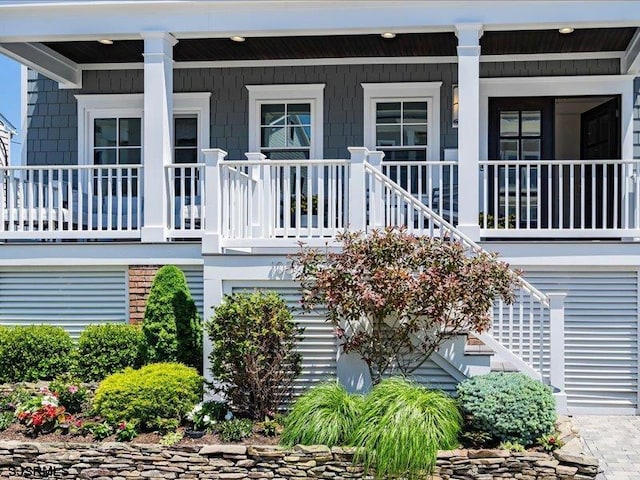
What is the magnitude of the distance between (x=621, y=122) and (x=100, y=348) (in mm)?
7480

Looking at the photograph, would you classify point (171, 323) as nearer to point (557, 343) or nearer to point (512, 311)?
point (512, 311)

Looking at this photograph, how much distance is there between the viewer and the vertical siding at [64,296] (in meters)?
8.73

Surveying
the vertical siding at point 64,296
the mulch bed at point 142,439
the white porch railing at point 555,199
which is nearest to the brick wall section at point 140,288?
the vertical siding at point 64,296

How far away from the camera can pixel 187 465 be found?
6.19 meters

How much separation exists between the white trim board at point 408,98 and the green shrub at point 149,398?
196 inches

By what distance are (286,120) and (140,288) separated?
3.67 m

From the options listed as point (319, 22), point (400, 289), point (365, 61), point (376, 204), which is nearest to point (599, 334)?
point (376, 204)

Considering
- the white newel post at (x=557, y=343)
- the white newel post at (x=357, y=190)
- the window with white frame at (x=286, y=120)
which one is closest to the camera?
the white newel post at (x=557, y=343)

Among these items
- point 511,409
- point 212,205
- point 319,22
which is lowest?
point 511,409

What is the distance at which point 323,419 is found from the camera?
6.21 m

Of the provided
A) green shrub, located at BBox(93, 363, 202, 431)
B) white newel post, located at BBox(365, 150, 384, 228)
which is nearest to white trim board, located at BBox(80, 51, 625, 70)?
white newel post, located at BBox(365, 150, 384, 228)

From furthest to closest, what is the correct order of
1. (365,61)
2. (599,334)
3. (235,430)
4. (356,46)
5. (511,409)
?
(365,61) → (356,46) → (599,334) → (235,430) → (511,409)

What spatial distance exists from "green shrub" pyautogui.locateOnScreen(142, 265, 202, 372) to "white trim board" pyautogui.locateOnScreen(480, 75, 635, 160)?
193 inches

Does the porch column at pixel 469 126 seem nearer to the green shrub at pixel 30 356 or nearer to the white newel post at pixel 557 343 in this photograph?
the white newel post at pixel 557 343
